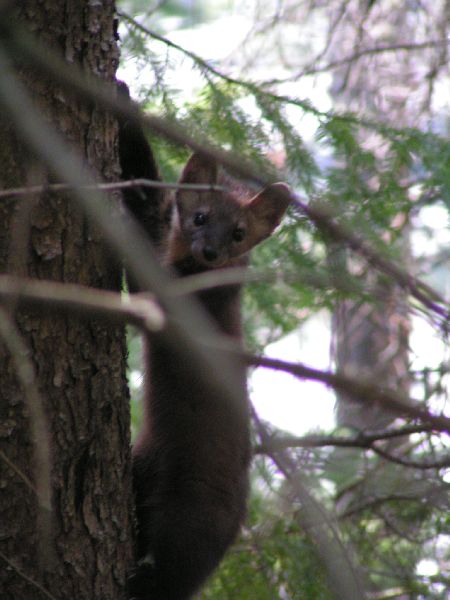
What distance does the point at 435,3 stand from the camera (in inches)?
278

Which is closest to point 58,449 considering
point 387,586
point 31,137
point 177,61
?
point 31,137

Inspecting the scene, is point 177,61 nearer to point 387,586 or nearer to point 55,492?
point 55,492

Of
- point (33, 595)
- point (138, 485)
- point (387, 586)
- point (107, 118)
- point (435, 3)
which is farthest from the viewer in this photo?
point (435, 3)

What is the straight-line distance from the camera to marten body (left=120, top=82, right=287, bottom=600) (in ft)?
12.6

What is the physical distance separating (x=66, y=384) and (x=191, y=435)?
1342mm

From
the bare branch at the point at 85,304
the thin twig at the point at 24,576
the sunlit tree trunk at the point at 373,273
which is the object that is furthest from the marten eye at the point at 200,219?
the bare branch at the point at 85,304

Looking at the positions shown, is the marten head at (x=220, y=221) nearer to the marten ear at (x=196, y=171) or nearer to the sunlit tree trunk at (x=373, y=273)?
the marten ear at (x=196, y=171)

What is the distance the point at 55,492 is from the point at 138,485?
47.0 inches

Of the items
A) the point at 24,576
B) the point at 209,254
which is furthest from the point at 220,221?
the point at 24,576

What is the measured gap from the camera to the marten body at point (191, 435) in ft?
12.6

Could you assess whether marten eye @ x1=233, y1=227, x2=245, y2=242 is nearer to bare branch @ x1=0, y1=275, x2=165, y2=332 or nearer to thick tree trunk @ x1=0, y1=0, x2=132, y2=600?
thick tree trunk @ x1=0, y1=0, x2=132, y2=600

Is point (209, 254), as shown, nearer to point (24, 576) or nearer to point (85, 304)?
point (24, 576)

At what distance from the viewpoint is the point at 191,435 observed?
4.27m

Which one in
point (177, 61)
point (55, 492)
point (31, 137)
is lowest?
point (55, 492)
